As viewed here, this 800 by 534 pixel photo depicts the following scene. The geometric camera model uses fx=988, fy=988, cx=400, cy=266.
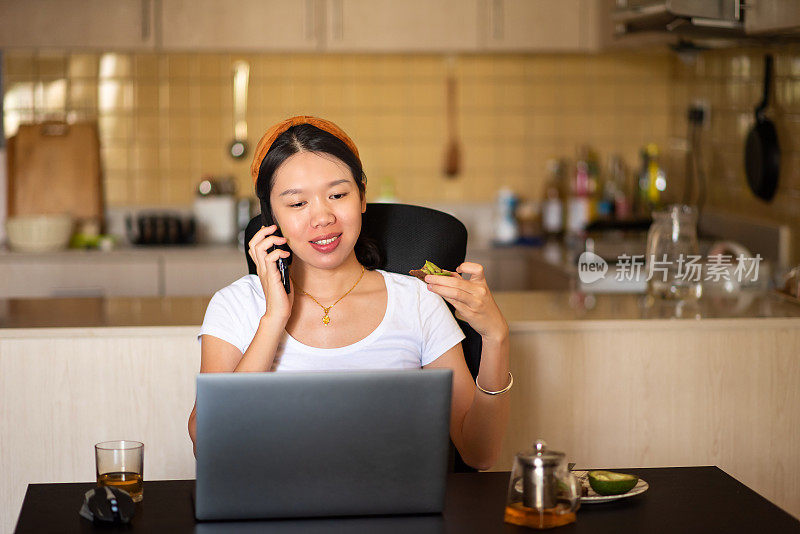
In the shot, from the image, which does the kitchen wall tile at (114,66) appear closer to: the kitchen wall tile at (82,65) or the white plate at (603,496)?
the kitchen wall tile at (82,65)

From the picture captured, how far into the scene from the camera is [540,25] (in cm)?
387

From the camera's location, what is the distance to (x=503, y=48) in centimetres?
387

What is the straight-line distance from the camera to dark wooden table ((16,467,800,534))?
1.22m

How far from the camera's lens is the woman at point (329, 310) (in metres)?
1.61

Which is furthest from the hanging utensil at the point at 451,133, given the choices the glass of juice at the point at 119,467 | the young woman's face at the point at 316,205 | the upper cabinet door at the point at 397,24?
the glass of juice at the point at 119,467

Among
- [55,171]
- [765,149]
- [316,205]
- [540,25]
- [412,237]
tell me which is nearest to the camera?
[316,205]

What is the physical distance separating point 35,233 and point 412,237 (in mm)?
2318

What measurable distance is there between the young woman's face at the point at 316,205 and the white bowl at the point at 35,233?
2.36 m

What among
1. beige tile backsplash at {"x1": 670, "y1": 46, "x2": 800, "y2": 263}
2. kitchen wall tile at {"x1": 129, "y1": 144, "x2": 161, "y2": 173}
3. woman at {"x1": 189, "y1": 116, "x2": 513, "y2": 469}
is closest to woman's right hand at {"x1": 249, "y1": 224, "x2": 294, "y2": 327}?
woman at {"x1": 189, "y1": 116, "x2": 513, "y2": 469}

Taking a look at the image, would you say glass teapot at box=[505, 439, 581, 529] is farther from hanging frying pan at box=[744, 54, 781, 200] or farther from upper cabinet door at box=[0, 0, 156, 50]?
upper cabinet door at box=[0, 0, 156, 50]

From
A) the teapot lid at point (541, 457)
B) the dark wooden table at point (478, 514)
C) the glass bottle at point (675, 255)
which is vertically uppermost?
the glass bottle at point (675, 255)

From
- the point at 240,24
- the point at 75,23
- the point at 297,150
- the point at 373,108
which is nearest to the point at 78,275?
the point at 75,23

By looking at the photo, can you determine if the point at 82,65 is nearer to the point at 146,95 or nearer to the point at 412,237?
the point at 146,95

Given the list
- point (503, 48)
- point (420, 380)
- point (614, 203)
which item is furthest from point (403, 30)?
point (420, 380)
